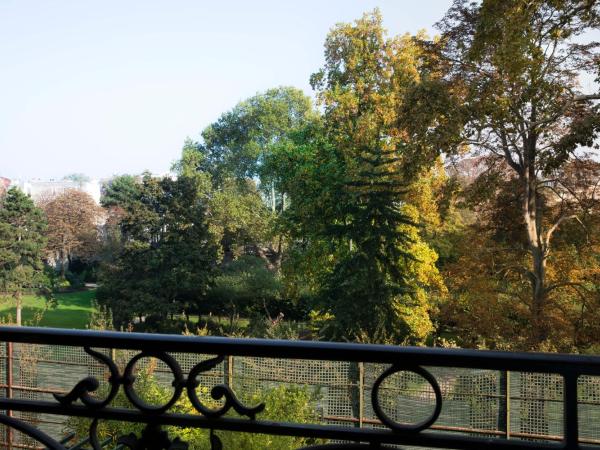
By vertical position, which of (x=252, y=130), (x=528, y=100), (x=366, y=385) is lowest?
(x=366, y=385)

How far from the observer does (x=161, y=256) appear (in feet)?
43.4

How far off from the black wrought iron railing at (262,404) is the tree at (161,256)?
495 inches

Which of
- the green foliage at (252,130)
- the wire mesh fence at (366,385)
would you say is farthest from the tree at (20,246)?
the wire mesh fence at (366,385)

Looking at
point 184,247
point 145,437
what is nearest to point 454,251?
point 184,247

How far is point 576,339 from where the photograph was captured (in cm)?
713

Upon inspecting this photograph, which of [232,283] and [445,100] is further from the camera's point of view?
[232,283]

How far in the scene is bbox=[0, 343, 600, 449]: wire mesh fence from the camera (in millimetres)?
5090

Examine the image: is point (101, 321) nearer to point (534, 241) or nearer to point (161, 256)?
point (161, 256)

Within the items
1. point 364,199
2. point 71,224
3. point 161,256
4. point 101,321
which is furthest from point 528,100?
point 71,224

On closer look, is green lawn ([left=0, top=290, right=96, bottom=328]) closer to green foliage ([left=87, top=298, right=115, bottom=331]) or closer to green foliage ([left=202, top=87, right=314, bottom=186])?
green foliage ([left=87, top=298, right=115, bottom=331])

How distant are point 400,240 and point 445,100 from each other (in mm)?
2865

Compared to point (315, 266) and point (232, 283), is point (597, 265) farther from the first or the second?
point (232, 283)

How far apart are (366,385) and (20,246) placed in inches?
495

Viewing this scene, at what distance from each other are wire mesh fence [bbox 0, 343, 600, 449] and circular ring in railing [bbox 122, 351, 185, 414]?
4.40 metres
